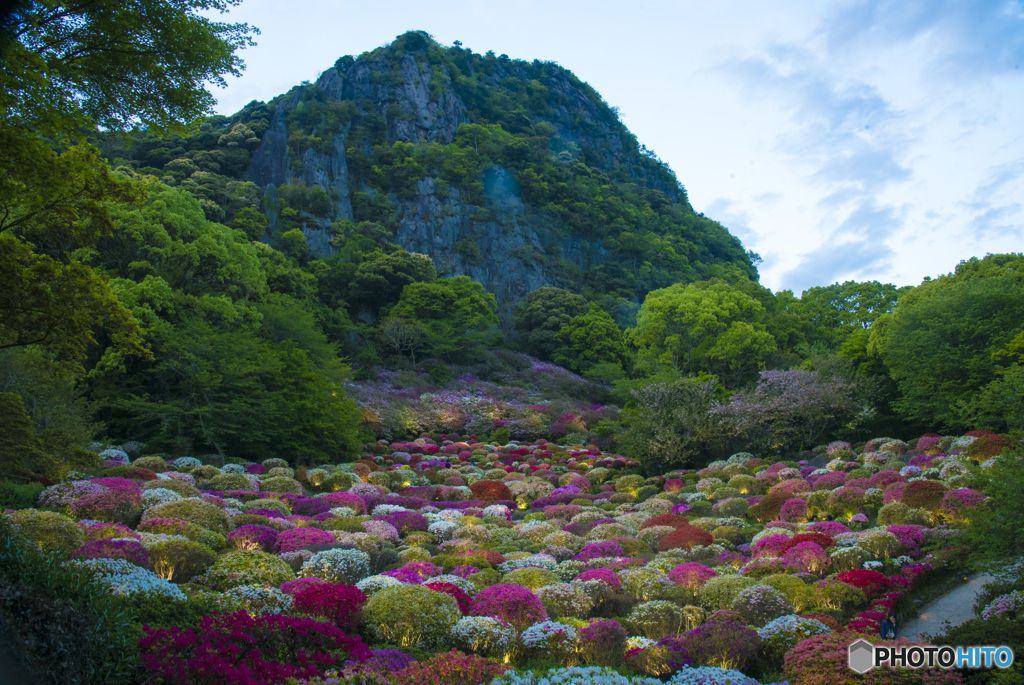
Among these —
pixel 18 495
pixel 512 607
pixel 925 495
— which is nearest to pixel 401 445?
pixel 18 495

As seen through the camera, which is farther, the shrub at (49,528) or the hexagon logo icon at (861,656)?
the shrub at (49,528)

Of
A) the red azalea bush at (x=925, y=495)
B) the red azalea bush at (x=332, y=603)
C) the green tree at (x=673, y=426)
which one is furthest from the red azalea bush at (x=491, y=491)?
the red azalea bush at (x=332, y=603)

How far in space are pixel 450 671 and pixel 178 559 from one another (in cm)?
465

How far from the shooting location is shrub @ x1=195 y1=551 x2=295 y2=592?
7.41 m

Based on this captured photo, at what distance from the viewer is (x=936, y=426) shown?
2214 cm

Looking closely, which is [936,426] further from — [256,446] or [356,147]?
[356,147]

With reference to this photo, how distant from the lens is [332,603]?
6699mm

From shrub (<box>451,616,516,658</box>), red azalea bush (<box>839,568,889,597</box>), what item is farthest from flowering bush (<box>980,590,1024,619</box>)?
shrub (<box>451,616,516,658</box>)

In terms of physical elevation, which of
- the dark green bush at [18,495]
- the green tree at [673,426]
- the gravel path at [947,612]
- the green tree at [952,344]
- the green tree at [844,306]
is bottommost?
the gravel path at [947,612]

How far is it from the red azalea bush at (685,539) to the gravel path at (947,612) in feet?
14.5

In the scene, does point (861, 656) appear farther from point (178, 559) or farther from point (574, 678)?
→ point (178, 559)

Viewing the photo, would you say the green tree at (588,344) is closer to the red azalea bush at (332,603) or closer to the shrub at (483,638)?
the shrub at (483,638)

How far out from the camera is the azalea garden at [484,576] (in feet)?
17.1

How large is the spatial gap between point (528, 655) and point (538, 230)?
62.2 meters
